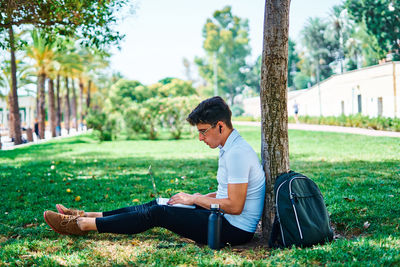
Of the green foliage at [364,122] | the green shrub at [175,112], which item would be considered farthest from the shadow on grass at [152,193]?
the green foliage at [364,122]

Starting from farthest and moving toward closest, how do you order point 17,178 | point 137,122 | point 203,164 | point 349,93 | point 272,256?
point 349,93
point 137,122
point 203,164
point 17,178
point 272,256

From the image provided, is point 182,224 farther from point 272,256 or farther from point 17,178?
point 17,178

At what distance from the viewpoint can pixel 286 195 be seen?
3.20 metres

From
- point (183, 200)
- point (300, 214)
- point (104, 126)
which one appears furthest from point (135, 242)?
point (104, 126)

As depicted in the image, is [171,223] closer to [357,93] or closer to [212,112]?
[212,112]

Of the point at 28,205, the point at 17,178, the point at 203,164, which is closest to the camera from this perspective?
the point at 28,205

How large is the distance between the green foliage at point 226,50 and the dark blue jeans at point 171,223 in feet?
234

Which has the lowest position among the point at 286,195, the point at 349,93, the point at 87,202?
the point at 87,202

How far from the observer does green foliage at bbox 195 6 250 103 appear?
73.6m

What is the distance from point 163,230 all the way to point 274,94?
185cm

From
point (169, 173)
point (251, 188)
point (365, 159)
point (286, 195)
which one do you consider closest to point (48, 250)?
point (251, 188)

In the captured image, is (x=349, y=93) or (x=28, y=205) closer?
(x=28, y=205)

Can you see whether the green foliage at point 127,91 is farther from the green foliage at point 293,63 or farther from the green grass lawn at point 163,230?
the green grass lawn at point 163,230

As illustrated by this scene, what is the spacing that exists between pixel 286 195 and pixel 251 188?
35 cm
